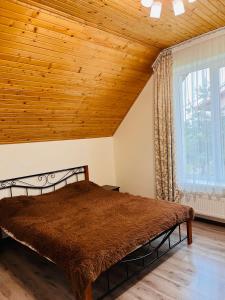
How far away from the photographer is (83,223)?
2.50 metres

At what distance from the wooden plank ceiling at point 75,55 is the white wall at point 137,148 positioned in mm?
332

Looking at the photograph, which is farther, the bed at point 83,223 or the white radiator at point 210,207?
the white radiator at point 210,207

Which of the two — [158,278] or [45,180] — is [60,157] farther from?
[158,278]

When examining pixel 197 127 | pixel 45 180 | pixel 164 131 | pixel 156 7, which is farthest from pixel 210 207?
pixel 156 7

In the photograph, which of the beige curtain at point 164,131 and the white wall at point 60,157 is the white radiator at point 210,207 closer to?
the beige curtain at point 164,131

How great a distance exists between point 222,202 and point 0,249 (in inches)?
117

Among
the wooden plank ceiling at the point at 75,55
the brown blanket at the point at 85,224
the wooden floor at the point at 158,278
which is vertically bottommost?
the wooden floor at the point at 158,278

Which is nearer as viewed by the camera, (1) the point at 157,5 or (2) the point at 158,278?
(1) the point at 157,5

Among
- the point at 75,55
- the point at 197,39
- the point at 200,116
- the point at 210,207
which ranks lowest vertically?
the point at 210,207

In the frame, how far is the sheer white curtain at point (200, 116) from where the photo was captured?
3230 millimetres

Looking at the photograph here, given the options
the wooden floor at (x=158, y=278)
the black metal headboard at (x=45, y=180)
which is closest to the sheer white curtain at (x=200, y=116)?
the wooden floor at (x=158, y=278)

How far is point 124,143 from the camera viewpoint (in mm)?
4688

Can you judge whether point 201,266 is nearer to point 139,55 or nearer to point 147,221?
point 147,221

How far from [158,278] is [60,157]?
2372mm
